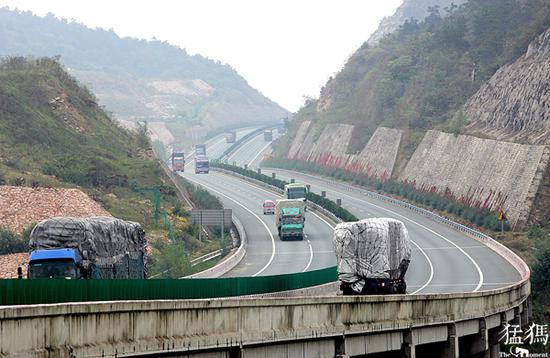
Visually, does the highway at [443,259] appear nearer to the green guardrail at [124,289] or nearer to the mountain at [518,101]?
the mountain at [518,101]

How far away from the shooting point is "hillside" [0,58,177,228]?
→ 92.1 m

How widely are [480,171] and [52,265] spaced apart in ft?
264

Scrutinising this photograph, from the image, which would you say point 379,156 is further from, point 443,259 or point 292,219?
point 443,259

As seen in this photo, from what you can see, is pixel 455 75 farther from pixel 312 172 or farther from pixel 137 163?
pixel 137 163

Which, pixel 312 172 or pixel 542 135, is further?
pixel 312 172

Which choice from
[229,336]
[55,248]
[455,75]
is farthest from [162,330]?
[455,75]

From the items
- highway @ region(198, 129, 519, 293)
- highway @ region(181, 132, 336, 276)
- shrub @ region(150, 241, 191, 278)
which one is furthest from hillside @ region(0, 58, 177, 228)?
highway @ region(198, 129, 519, 293)

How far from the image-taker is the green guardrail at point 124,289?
68.0 feet

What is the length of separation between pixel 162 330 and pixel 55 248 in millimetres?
18320

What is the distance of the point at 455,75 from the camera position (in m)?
161

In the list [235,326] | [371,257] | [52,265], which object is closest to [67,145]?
[371,257]

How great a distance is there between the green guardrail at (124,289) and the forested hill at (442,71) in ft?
306

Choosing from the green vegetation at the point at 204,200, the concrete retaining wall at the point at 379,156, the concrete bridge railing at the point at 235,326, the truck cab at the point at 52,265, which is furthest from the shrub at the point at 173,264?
the concrete retaining wall at the point at 379,156

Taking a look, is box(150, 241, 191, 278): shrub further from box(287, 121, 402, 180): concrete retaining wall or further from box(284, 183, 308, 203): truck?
box(287, 121, 402, 180): concrete retaining wall
